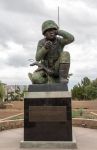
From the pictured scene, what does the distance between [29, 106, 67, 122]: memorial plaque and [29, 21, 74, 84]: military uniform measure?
3.00 feet

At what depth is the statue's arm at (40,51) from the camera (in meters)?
9.82

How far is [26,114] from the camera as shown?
913 centimetres

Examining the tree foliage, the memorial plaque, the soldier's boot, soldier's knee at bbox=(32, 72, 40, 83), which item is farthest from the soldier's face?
the tree foliage

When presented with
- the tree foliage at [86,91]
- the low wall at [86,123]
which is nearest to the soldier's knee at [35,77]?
the low wall at [86,123]

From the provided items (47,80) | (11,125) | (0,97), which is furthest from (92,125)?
(0,97)

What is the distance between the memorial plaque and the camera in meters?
9.02

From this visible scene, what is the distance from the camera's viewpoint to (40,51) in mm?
9844

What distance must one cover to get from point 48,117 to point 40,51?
194 cm

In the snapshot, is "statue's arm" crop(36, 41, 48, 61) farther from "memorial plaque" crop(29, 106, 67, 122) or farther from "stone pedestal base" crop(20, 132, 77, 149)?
"stone pedestal base" crop(20, 132, 77, 149)

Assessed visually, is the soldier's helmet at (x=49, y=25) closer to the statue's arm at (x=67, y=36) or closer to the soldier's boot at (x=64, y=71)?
the statue's arm at (x=67, y=36)

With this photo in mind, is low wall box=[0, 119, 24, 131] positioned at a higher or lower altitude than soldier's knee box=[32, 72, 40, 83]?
lower

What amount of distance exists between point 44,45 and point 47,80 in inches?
39.0

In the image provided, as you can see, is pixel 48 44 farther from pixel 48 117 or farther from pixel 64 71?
pixel 48 117

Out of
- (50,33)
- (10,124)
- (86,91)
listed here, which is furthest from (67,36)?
(86,91)
